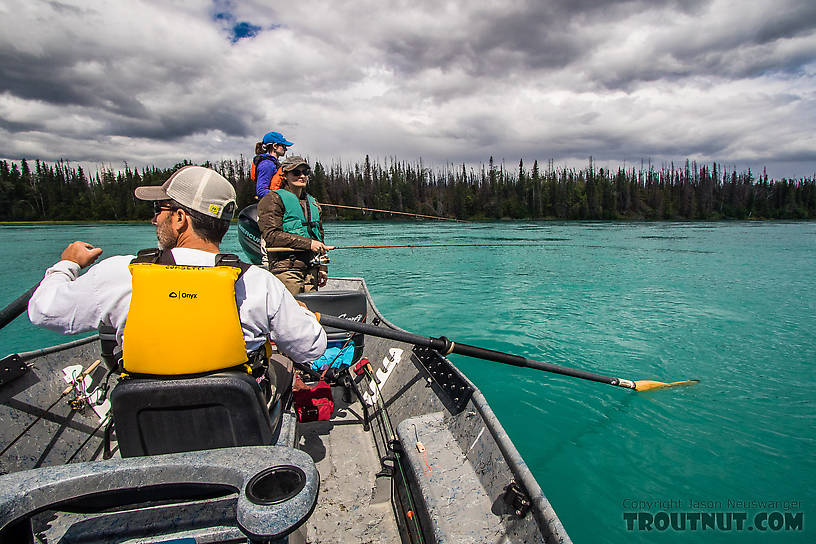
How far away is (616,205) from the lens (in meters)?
102

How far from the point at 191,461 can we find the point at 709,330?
11.9 m

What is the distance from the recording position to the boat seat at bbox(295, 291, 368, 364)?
4.22 meters

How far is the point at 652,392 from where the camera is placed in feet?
21.9

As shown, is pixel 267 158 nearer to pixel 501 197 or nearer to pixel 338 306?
pixel 338 306

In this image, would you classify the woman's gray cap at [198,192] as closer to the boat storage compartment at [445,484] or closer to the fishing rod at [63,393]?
the boat storage compartment at [445,484]

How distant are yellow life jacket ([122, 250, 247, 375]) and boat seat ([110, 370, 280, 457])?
0.08 m

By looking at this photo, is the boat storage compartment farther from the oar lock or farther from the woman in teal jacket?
the woman in teal jacket

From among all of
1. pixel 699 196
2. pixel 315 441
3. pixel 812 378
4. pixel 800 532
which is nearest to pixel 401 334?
pixel 315 441

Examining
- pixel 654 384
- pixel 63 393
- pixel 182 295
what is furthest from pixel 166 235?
pixel 654 384

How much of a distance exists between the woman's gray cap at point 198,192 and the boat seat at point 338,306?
195 centimetres

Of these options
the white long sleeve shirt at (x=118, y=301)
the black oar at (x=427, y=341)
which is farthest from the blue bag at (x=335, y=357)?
the white long sleeve shirt at (x=118, y=301)

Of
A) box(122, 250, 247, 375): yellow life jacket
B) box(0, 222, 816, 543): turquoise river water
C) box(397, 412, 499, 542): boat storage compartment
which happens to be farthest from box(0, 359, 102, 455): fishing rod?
box(0, 222, 816, 543): turquoise river water

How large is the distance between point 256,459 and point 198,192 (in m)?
1.50

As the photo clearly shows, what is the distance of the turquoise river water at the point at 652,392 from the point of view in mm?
4414
